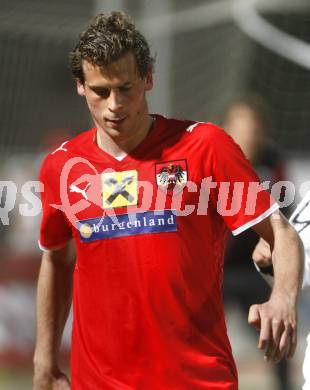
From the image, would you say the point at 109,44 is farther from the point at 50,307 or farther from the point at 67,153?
the point at 50,307

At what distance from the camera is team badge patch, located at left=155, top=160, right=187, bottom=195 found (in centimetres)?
423

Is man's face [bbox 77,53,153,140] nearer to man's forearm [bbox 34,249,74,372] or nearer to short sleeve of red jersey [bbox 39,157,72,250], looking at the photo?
short sleeve of red jersey [bbox 39,157,72,250]

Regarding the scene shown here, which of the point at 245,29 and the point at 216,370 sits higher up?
the point at 245,29

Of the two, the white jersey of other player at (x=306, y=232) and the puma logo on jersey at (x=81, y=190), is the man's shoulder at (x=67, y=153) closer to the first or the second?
the puma logo on jersey at (x=81, y=190)

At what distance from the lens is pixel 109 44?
165 inches

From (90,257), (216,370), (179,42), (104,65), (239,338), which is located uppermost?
(179,42)

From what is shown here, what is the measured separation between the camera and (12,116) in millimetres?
15203

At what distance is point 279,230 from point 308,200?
0.67 m

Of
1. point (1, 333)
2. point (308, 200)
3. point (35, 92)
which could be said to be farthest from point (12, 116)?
point (308, 200)

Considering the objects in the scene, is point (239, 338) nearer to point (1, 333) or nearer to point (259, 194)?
point (1, 333)

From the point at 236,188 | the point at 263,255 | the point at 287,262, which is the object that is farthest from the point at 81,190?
the point at 287,262

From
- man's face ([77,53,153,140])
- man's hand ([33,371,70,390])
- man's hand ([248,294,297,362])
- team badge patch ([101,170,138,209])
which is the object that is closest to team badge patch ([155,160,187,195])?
team badge patch ([101,170,138,209])

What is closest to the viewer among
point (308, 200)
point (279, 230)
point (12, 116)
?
point (279, 230)

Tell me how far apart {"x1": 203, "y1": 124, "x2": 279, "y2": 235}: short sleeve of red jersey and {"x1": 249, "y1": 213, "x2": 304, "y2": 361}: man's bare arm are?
55 mm
